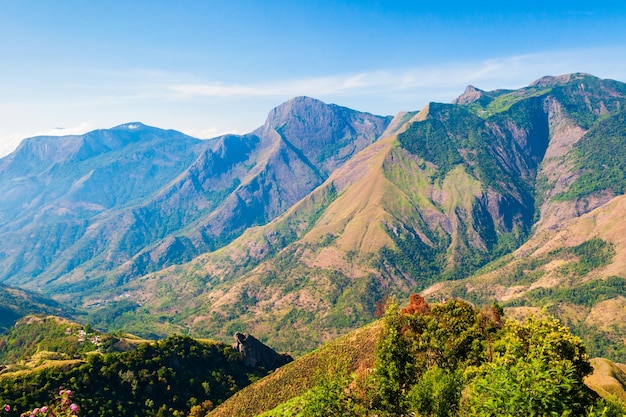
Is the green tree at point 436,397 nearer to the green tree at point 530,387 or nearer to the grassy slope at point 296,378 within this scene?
the green tree at point 530,387

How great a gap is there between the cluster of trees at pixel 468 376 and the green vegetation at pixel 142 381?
81136mm

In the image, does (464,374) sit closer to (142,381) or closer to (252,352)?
(142,381)

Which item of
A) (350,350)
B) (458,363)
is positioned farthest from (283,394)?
(458,363)

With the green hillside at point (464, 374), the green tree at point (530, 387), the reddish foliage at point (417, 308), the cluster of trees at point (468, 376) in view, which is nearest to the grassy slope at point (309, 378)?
the green hillside at point (464, 374)

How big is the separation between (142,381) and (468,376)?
108297 millimetres

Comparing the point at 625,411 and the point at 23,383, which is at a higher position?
the point at 625,411

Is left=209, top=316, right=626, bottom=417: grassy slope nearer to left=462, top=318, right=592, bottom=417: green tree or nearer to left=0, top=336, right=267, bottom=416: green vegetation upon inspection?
left=0, top=336, right=267, bottom=416: green vegetation

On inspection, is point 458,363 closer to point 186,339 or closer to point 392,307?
point 392,307

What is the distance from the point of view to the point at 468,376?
63.9 m

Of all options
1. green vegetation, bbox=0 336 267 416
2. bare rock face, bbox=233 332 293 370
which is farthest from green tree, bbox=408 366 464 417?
bare rock face, bbox=233 332 293 370

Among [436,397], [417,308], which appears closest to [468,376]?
[436,397]

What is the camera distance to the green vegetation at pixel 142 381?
114000mm

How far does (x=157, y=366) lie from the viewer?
140 m

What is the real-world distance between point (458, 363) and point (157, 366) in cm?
10739
